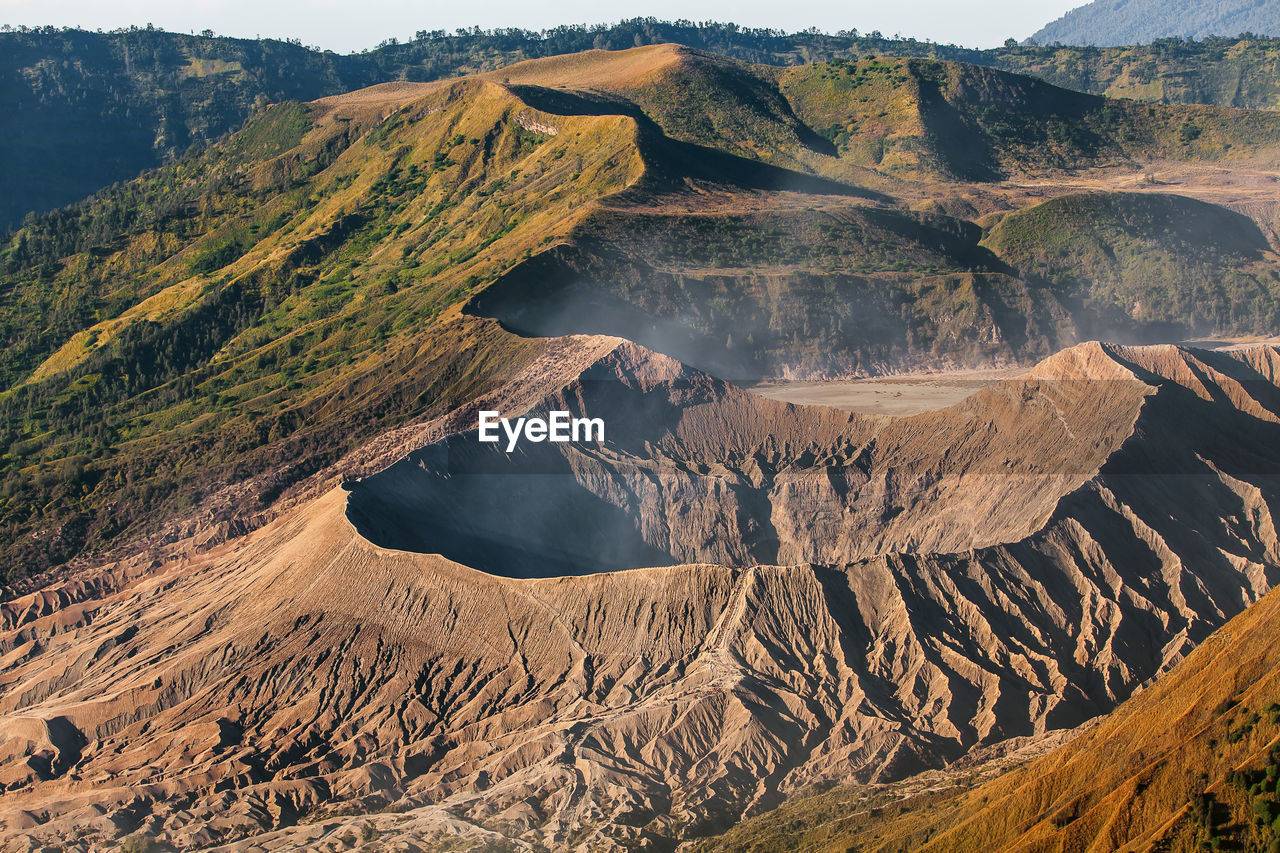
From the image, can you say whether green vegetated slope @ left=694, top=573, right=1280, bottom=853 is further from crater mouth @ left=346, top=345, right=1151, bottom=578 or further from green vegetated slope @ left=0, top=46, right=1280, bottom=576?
green vegetated slope @ left=0, top=46, right=1280, bottom=576

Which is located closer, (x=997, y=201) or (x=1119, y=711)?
(x=1119, y=711)

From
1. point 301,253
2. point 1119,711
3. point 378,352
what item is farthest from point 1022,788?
point 301,253

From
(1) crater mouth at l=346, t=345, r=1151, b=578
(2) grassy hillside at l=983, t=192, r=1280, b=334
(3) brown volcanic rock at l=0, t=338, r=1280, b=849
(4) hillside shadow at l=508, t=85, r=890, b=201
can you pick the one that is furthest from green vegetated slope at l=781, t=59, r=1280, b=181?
(3) brown volcanic rock at l=0, t=338, r=1280, b=849

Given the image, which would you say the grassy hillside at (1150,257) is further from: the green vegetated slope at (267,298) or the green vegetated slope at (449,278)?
the green vegetated slope at (267,298)

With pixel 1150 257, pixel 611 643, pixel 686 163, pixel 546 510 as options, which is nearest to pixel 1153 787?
pixel 611 643

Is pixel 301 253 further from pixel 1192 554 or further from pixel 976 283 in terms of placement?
pixel 1192 554
